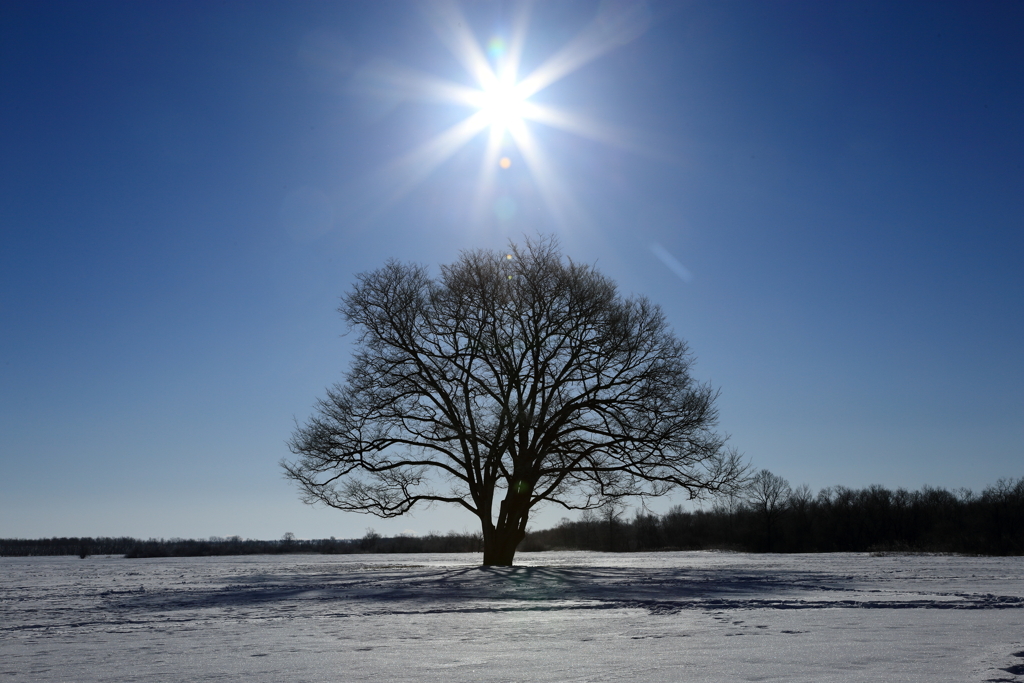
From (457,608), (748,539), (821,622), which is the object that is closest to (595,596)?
(457,608)

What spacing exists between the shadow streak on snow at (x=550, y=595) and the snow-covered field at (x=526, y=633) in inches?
2.3

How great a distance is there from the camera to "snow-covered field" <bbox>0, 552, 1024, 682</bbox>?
5434mm

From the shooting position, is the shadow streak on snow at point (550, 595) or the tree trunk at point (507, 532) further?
the tree trunk at point (507, 532)

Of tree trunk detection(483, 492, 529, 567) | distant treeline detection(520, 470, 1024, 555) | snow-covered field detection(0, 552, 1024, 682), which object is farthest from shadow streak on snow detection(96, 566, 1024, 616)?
distant treeline detection(520, 470, 1024, 555)

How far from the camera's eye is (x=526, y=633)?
7.70 m

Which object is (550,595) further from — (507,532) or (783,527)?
(783,527)

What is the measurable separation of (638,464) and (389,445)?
8.51m

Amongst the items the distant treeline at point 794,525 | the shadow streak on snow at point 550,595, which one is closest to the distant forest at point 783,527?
the distant treeline at point 794,525

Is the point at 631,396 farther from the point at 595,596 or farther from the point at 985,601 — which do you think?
the point at 985,601

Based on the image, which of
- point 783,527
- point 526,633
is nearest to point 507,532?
point 526,633

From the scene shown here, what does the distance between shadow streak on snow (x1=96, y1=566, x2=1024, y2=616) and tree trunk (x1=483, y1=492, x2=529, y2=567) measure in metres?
6.53

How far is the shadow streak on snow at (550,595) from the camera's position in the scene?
10750 millimetres

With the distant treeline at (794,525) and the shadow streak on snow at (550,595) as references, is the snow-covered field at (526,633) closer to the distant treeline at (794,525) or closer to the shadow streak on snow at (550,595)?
the shadow streak on snow at (550,595)

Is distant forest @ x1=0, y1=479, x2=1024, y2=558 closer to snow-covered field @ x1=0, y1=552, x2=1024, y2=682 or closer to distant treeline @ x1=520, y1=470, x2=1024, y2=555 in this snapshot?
distant treeline @ x1=520, y1=470, x2=1024, y2=555
